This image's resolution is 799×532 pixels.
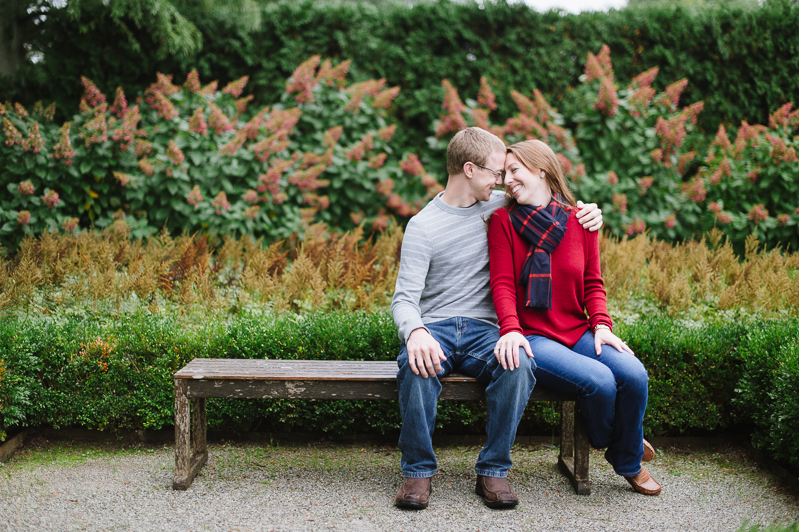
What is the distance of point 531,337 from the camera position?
2713 millimetres

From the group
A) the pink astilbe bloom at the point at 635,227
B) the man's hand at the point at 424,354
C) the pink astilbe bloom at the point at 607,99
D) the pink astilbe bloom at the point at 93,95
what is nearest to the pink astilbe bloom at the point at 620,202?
the pink astilbe bloom at the point at 635,227

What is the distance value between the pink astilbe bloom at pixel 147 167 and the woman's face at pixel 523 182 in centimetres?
373

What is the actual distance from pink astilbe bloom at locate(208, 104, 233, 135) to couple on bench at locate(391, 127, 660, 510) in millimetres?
3377

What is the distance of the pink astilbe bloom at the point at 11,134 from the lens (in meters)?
5.11

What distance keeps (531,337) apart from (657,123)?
164 inches

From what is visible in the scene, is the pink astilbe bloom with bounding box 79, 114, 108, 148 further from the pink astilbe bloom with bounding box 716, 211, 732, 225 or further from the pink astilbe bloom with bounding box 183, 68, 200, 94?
the pink astilbe bloom with bounding box 716, 211, 732, 225

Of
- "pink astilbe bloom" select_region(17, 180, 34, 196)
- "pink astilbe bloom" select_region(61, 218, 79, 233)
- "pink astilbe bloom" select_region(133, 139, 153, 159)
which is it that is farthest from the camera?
"pink astilbe bloom" select_region(133, 139, 153, 159)

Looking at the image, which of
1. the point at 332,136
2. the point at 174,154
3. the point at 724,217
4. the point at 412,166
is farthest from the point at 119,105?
the point at 724,217

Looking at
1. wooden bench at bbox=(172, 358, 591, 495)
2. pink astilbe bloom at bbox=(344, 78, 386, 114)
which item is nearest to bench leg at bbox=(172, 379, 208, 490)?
wooden bench at bbox=(172, 358, 591, 495)

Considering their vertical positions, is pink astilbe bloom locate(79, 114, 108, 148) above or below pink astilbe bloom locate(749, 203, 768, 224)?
above

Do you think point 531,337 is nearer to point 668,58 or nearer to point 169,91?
point 169,91

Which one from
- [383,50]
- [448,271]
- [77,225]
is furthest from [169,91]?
[448,271]

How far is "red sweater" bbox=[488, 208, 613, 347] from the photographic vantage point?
2.71 meters

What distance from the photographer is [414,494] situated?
2.54 metres
